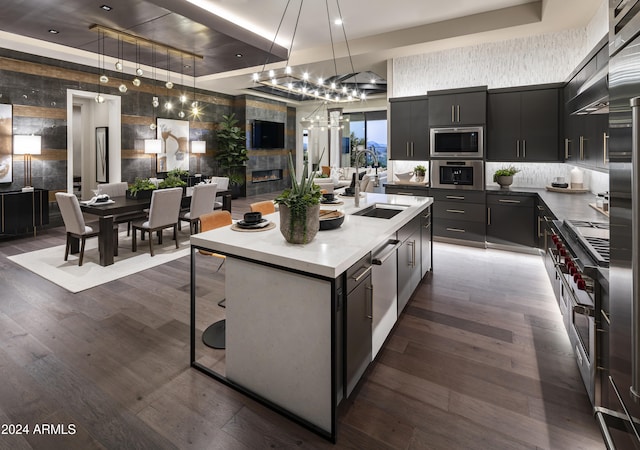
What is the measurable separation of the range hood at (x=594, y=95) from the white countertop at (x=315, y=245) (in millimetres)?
1738

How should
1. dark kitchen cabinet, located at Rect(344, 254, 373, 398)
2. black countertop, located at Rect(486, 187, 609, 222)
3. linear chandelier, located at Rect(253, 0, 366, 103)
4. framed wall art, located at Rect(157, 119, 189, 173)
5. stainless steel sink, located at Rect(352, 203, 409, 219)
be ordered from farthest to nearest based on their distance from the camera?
framed wall art, located at Rect(157, 119, 189, 173) < linear chandelier, located at Rect(253, 0, 366, 103) < stainless steel sink, located at Rect(352, 203, 409, 219) < black countertop, located at Rect(486, 187, 609, 222) < dark kitchen cabinet, located at Rect(344, 254, 373, 398)

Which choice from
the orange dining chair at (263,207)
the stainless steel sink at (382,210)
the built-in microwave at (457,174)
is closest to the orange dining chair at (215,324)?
the orange dining chair at (263,207)

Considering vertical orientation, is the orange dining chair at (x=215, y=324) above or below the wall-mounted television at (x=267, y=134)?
below

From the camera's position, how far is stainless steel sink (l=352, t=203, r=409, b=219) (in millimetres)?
3318

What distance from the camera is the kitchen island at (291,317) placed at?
5.65 feet

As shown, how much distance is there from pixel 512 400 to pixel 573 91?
12.1ft

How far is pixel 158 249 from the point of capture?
527 cm

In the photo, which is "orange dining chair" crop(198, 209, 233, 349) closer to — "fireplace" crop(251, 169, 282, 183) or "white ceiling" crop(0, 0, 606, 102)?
"white ceiling" crop(0, 0, 606, 102)

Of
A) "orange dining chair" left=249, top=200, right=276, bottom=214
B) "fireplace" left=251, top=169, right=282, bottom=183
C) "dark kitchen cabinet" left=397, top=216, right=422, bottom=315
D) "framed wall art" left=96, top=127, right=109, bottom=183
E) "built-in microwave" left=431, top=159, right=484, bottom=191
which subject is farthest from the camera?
"fireplace" left=251, top=169, right=282, bottom=183

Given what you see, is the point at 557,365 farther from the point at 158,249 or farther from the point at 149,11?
the point at 149,11

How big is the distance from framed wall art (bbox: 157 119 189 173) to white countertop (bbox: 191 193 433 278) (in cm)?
754

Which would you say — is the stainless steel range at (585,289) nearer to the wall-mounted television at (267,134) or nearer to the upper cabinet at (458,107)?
the upper cabinet at (458,107)

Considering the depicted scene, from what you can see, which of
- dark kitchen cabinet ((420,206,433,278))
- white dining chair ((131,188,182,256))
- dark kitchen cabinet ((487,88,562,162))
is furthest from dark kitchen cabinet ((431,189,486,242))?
white dining chair ((131,188,182,256))

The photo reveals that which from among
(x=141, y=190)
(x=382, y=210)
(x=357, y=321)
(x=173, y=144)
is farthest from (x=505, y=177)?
(x=173, y=144)
